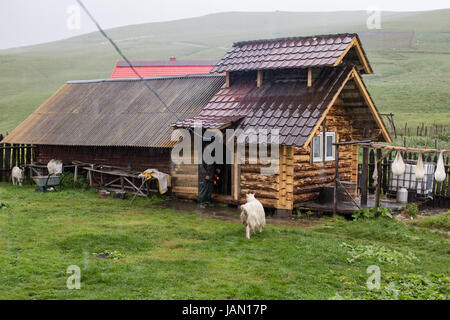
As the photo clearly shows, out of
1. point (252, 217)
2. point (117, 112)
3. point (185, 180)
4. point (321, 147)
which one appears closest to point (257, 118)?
point (321, 147)

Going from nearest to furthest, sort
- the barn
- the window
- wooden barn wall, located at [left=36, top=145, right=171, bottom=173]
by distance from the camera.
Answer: the barn → the window → wooden barn wall, located at [left=36, top=145, right=171, bottom=173]

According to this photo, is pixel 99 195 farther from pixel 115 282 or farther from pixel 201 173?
pixel 115 282

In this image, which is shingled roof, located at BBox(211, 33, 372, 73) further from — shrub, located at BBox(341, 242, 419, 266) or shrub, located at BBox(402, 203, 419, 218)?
shrub, located at BBox(341, 242, 419, 266)

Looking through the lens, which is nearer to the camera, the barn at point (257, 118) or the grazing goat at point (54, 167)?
the barn at point (257, 118)

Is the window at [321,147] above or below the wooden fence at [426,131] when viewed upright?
below

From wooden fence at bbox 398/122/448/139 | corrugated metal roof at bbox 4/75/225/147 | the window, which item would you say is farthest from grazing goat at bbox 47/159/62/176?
wooden fence at bbox 398/122/448/139

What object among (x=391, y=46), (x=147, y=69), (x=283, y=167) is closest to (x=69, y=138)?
(x=283, y=167)

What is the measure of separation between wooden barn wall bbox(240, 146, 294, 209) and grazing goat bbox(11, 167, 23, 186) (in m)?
10.6

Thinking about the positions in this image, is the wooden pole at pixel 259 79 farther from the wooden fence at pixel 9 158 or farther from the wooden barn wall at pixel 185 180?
the wooden fence at pixel 9 158

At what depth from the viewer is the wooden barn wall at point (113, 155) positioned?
63.4ft

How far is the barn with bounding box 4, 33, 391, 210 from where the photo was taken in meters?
15.9

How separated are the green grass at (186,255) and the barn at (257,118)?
2.17 meters

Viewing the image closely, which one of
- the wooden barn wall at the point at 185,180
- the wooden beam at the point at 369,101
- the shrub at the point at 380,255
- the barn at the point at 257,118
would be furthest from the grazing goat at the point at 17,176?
the shrub at the point at 380,255

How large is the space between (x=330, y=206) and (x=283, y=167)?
196 centimetres
